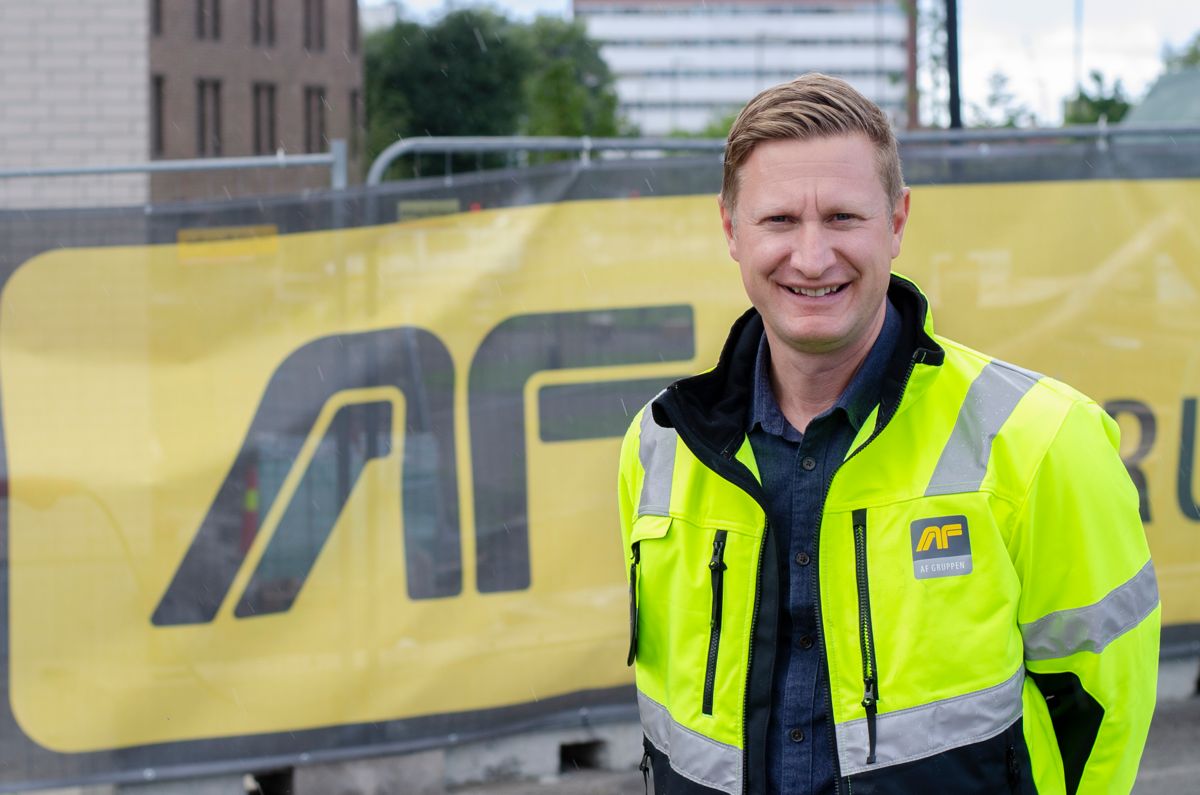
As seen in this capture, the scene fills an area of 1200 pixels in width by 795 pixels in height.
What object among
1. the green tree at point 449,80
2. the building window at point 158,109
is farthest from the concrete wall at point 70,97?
the green tree at point 449,80

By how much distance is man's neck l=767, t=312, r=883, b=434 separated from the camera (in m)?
2.13

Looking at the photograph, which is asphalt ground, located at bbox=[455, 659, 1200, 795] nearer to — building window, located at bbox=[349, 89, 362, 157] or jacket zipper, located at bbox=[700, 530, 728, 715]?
jacket zipper, located at bbox=[700, 530, 728, 715]

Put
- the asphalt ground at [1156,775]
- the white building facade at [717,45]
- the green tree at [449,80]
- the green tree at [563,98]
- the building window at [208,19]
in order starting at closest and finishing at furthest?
the asphalt ground at [1156,775]
the building window at [208,19]
the green tree at [563,98]
the green tree at [449,80]
the white building facade at [717,45]

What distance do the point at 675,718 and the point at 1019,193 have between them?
3.65 metres

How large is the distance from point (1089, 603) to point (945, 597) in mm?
236

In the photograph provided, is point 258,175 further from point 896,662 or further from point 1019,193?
point 896,662

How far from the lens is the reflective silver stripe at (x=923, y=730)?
1.99 meters

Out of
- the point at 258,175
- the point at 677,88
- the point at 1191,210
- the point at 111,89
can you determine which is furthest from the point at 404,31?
the point at 677,88

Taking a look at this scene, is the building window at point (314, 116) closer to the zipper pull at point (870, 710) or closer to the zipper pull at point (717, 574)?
the zipper pull at point (717, 574)

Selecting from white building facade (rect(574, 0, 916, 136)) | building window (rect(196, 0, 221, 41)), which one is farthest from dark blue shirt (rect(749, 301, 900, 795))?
white building facade (rect(574, 0, 916, 136))

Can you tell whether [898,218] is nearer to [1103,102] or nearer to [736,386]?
[736,386]

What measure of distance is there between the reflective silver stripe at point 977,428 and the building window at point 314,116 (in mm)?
45774

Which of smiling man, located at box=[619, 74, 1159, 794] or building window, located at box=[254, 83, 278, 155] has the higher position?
building window, located at box=[254, 83, 278, 155]

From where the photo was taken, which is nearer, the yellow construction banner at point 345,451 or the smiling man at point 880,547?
the smiling man at point 880,547
